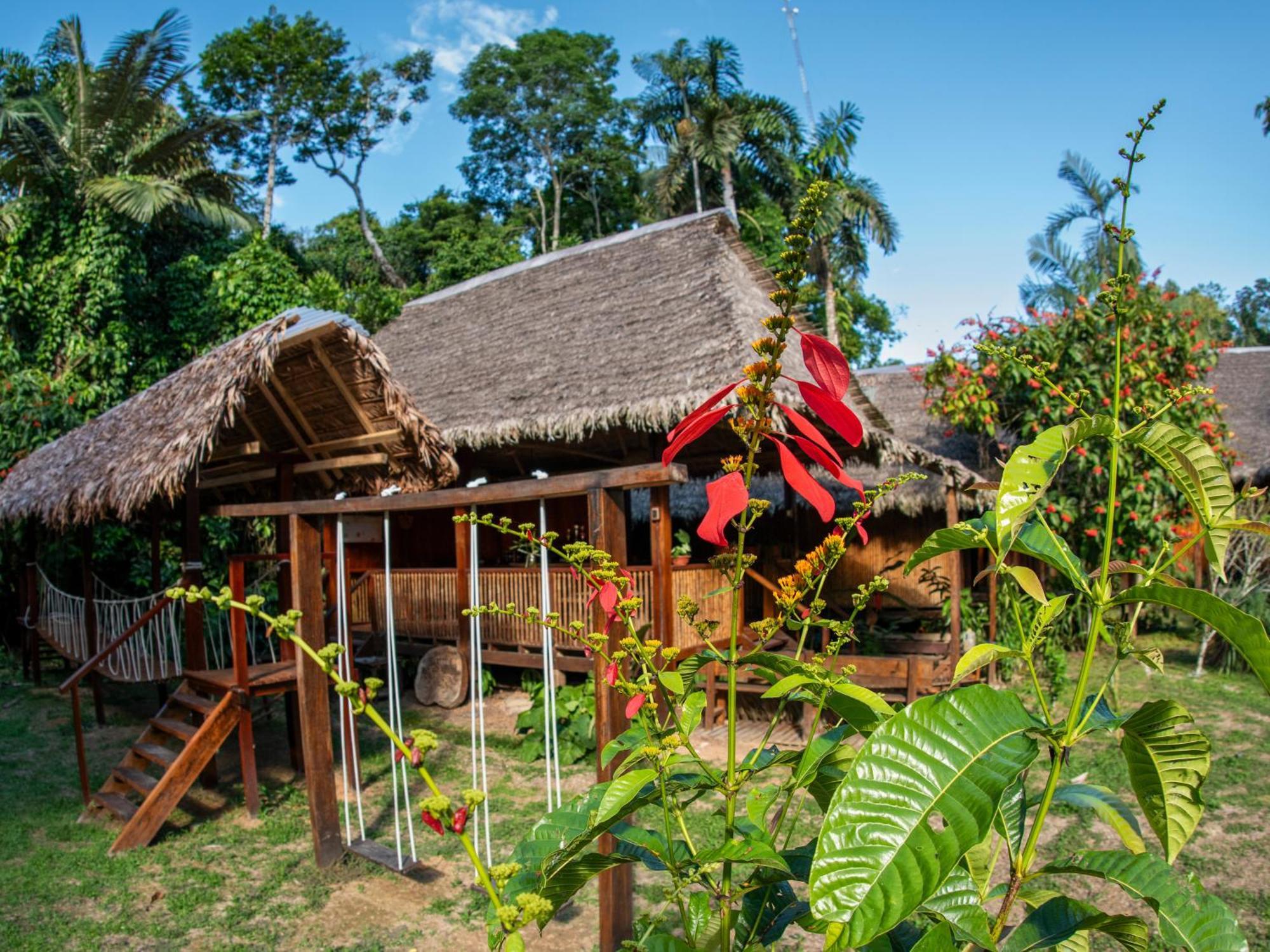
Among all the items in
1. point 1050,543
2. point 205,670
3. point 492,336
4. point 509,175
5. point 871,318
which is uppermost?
point 509,175

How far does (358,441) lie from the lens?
6.70 meters

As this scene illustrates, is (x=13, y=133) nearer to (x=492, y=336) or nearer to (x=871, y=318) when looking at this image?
(x=492, y=336)

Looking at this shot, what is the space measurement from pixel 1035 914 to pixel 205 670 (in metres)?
5.87

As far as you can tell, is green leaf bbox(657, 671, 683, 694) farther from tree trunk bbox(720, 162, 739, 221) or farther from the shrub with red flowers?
tree trunk bbox(720, 162, 739, 221)

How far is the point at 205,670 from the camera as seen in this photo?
5.97m

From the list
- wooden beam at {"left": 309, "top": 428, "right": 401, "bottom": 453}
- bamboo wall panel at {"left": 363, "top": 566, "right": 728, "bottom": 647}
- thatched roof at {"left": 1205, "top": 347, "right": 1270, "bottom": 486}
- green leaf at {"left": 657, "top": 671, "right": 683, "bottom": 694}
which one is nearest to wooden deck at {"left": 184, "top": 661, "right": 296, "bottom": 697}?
wooden beam at {"left": 309, "top": 428, "right": 401, "bottom": 453}

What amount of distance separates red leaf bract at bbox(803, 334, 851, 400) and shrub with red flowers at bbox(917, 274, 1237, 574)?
8555 millimetres

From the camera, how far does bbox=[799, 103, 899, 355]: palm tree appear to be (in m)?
21.2

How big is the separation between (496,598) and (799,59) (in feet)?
49.9

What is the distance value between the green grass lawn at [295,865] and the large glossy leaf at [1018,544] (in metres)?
2.42

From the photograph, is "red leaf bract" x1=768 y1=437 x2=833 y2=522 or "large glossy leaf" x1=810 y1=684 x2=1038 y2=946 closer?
"large glossy leaf" x1=810 y1=684 x2=1038 y2=946

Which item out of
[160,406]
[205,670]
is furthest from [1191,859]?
[160,406]

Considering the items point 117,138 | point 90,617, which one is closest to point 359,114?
point 117,138

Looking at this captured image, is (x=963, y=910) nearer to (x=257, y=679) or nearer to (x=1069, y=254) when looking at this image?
(x=257, y=679)
